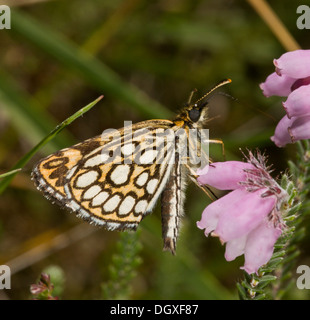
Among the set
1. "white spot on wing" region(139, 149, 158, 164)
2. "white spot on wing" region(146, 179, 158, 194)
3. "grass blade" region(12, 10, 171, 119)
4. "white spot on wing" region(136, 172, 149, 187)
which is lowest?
"white spot on wing" region(146, 179, 158, 194)

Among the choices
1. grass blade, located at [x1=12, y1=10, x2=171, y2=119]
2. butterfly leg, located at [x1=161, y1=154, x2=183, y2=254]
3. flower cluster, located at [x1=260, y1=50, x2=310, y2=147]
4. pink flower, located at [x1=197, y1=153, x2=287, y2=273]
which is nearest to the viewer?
pink flower, located at [x1=197, y1=153, x2=287, y2=273]

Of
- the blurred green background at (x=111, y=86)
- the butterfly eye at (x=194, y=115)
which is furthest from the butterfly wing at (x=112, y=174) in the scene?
the blurred green background at (x=111, y=86)

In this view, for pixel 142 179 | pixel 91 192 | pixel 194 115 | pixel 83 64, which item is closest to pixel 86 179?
pixel 91 192

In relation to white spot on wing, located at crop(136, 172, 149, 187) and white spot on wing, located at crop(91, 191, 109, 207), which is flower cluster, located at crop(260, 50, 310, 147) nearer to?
white spot on wing, located at crop(136, 172, 149, 187)

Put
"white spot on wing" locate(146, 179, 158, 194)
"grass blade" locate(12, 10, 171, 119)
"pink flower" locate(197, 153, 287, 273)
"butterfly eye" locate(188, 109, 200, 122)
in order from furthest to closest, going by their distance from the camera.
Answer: "grass blade" locate(12, 10, 171, 119), "butterfly eye" locate(188, 109, 200, 122), "white spot on wing" locate(146, 179, 158, 194), "pink flower" locate(197, 153, 287, 273)

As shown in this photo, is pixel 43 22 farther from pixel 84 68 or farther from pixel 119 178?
Result: pixel 119 178

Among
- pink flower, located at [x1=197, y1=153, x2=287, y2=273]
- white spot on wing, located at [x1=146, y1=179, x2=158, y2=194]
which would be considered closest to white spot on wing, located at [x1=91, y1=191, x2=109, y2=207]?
white spot on wing, located at [x1=146, y1=179, x2=158, y2=194]

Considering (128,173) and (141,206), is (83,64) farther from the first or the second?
(141,206)
